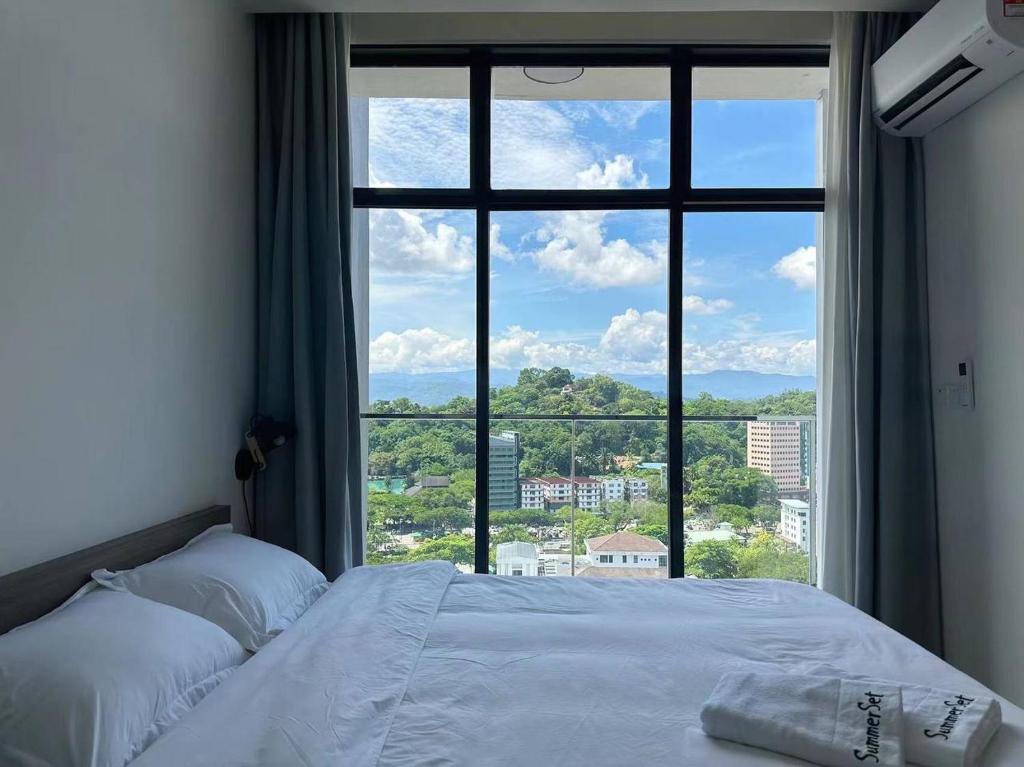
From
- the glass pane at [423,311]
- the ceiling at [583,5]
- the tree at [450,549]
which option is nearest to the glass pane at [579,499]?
the tree at [450,549]

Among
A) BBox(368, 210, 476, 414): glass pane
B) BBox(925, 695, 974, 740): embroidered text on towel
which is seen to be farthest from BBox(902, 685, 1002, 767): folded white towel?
BBox(368, 210, 476, 414): glass pane

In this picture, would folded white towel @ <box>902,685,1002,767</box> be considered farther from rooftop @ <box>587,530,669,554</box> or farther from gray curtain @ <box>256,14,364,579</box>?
gray curtain @ <box>256,14,364,579</box>

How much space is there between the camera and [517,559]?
3.35 m

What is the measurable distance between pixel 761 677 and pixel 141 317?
77.3 inches

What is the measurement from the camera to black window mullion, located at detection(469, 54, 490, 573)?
323 cm

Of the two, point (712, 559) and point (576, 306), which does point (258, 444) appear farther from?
point (712, 559)

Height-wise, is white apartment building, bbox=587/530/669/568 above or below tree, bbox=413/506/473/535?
below

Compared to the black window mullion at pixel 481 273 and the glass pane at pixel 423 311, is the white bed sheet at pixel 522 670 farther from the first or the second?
the glass pane at pixel 423 311

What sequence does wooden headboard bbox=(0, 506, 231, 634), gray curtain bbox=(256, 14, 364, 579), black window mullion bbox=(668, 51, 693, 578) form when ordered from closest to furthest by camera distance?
wooden headboard bbox=(0, 506, 231, 634) → gray curtain bbox=(256, 14, 364, 579) → black window mullion bbox=(668, 51, 693, 578)

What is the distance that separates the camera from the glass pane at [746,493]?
3.28 metres

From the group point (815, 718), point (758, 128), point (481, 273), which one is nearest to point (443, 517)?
point (481, 273)

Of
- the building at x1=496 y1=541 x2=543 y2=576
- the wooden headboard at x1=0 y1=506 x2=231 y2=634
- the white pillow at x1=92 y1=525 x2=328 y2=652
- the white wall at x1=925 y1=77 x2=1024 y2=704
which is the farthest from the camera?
the building at x1=496 y1=541 x2=543 y2=576

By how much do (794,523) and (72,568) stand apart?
2.83 metres

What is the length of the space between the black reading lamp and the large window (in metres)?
0.50
